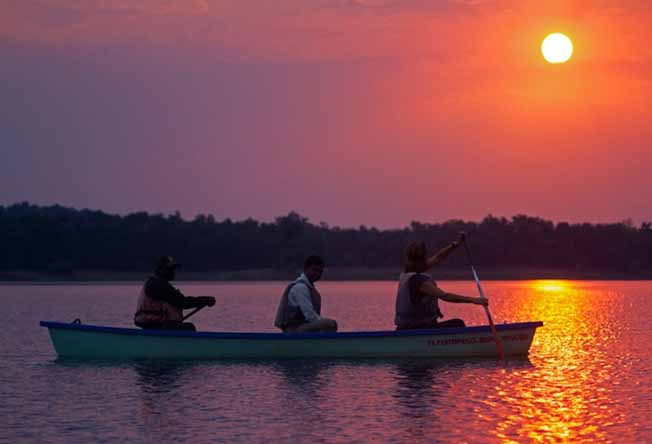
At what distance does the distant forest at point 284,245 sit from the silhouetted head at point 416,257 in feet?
340

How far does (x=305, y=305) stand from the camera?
19.2 meters

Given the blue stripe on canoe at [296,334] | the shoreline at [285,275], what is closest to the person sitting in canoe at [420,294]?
the blue stripe on canoe at [296,334]

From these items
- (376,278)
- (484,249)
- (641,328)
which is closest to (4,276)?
(376,278)

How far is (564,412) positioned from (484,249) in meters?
112

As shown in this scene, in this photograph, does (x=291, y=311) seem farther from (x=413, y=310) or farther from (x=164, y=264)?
(x=164, y=264)

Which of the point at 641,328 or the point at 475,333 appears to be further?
the point at 641,328

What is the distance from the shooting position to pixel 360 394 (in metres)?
15.8

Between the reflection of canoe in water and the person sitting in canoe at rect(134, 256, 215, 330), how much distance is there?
0.35 m

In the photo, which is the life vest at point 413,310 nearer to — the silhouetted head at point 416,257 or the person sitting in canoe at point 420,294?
the person sitting in canoe at point 420,294

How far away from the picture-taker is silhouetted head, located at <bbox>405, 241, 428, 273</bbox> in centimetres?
1900

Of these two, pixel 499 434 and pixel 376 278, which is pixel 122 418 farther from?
pixel 376 278

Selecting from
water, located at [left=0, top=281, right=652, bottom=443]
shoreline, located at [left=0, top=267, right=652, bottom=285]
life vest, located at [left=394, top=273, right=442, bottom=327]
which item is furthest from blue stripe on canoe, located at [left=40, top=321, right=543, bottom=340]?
shoreline, located at [left=0, top=267, right=652, bottom=285]

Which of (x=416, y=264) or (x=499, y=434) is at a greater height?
(x=416, y=264)

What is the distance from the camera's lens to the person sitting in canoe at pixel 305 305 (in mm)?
18922
